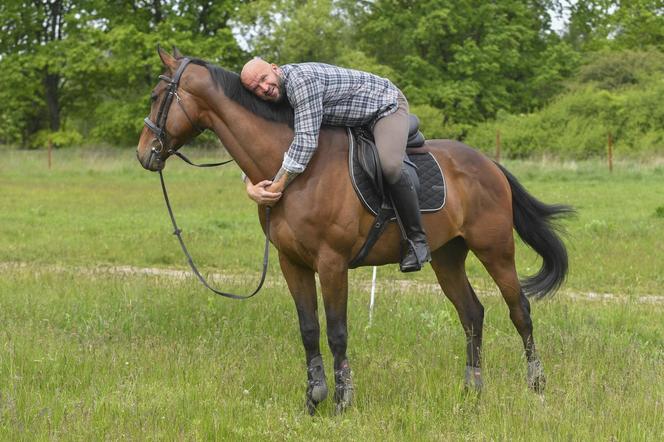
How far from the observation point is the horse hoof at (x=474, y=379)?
580 centimetres

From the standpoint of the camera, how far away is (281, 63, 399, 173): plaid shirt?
17.1ft

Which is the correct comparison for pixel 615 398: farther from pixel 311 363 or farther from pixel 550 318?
pixel 550 318

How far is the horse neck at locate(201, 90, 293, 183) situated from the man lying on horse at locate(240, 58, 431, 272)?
15 cm

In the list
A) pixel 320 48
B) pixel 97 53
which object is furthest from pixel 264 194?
pixel 97 53

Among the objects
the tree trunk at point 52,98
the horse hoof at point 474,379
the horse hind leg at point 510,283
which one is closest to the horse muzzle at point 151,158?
the horse hind leg at point 510,283

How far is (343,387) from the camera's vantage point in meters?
5.46

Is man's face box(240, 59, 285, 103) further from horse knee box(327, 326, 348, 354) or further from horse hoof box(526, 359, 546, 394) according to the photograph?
horse hoof box(526, 359, 546, 394)

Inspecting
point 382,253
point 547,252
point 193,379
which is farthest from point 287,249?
point 547,252

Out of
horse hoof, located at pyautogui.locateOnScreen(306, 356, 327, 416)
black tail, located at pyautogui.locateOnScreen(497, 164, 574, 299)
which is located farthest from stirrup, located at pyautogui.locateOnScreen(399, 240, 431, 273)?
black tail, located at pyautogui.locateOnScreen(497, 164, 574, 299)

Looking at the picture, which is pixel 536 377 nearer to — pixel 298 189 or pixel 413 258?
pixel 413 258

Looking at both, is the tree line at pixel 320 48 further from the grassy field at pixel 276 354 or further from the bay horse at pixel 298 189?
the bay horse at pixel 298 189

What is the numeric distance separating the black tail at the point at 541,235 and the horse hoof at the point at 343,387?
6.82 ft

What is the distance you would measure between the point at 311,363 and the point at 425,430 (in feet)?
3.45

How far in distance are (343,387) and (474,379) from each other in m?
1.11
